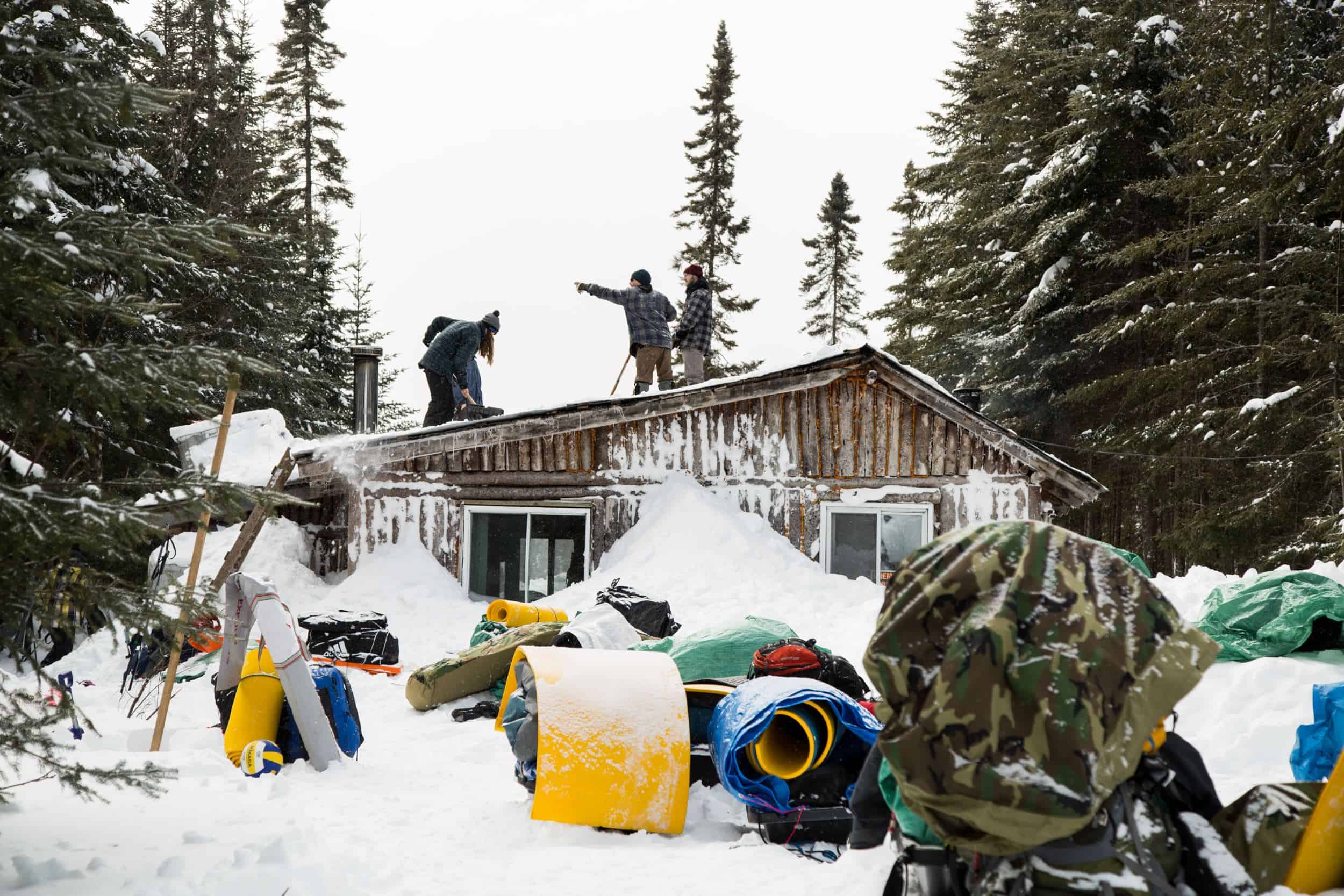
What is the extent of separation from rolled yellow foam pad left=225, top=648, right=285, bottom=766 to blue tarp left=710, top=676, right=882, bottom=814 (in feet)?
9.16

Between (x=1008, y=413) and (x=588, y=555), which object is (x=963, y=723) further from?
(x=1008, y=413)

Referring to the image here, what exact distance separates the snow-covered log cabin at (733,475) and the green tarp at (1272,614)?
511 centimetres

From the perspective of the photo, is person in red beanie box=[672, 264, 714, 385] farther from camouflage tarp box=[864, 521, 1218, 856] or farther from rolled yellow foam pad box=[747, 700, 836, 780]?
camouflage tarp box=[864, 521, 1218, 856]

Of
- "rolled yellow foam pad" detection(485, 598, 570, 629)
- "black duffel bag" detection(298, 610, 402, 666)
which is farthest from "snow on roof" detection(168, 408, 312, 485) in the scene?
"rolled yellow foam pad" detection(485, 598, 570, 629)

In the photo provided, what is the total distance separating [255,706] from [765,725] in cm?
318

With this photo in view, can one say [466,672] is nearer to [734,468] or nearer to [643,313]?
[734,468]

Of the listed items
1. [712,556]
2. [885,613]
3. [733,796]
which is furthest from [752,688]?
[712,556]

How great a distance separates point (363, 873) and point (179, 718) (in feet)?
14.9

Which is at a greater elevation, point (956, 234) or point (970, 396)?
point (956, 234)

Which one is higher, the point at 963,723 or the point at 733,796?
the point at 963,723

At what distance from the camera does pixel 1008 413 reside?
2289 centimetres

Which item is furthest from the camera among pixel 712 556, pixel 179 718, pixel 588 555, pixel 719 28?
pixel 719 28

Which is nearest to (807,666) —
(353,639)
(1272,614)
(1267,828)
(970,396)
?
(1267,828)

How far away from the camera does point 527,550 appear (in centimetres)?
1223
